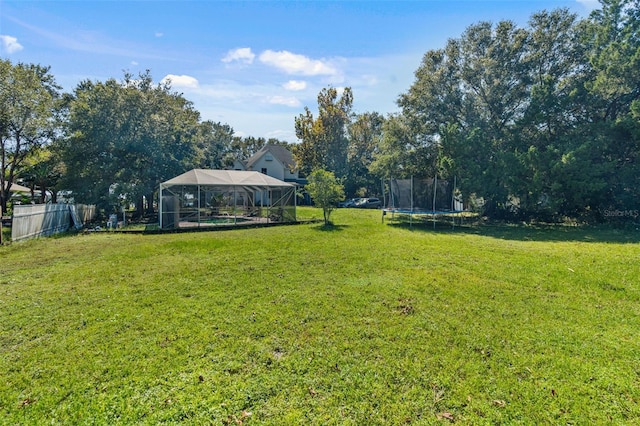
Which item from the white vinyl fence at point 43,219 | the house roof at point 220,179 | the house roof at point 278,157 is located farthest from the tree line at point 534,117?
the house roof at point 278,157

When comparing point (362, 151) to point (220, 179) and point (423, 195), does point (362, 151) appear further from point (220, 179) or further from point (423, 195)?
point (220, 179)

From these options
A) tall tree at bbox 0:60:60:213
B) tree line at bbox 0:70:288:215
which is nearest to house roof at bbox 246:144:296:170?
tree line at bbox 0:70:288:215

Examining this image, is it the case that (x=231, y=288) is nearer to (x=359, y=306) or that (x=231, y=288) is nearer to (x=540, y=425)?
(x=359, y=306)

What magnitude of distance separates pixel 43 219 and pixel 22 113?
5284 millimetres

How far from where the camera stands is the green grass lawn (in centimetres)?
243

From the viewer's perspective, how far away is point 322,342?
3400mm

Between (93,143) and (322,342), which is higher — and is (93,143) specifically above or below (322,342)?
above

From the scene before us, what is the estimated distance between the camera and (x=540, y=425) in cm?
224

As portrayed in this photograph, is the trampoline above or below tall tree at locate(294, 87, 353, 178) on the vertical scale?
below

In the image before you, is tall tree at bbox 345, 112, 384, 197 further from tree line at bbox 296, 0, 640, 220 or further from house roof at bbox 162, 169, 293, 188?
house roof at bbox 162, 169, 293, 188

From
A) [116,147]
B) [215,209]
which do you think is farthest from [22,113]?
[215,209]

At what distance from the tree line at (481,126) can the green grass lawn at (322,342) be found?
796cm

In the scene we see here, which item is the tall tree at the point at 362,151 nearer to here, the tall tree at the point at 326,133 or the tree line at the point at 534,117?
the tall tree at the point at 326,133

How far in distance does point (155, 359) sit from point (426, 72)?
1891 centimetres
